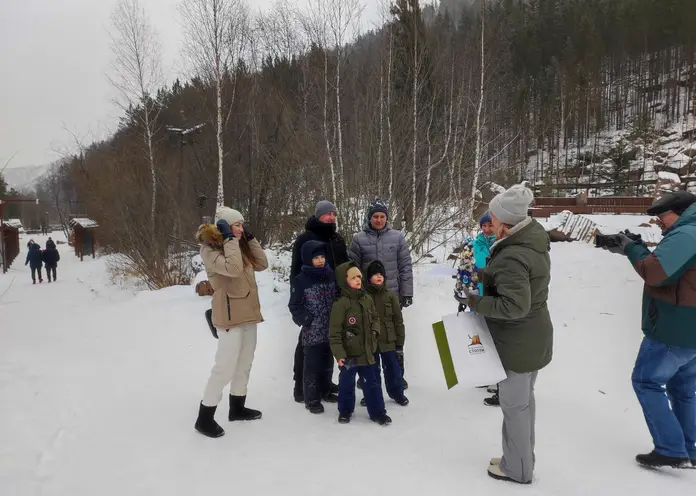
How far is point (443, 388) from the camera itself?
4.68 m

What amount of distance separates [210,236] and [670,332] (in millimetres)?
3328

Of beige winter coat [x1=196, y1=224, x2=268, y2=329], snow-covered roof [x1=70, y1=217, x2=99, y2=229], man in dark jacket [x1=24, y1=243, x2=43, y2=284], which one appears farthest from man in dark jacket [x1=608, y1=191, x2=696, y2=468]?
snow-covered roof [x1=70, y1=217, x2=99, y2=229]

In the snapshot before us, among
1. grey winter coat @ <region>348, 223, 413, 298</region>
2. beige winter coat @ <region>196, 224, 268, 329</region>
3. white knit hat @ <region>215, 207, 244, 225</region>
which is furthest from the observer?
grey winter coat @ <region>348, 223, 413, 298</region>

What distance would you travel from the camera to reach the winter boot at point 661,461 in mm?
2924

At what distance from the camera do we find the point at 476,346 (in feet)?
9.37

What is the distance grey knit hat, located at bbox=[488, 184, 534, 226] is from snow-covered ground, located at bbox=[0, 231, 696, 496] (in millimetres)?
1694

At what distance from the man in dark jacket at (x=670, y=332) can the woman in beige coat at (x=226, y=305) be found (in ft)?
9.10

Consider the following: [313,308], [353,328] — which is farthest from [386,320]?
[313,308]

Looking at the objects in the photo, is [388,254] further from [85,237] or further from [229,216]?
[85,237]

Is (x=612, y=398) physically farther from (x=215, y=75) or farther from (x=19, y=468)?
(x=215, y=75)

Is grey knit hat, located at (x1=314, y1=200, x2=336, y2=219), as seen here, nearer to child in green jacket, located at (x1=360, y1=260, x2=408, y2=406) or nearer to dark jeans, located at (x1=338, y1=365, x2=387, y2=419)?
child in green jacket, located at (x1=360, y1=260, x2=408, y2=406)

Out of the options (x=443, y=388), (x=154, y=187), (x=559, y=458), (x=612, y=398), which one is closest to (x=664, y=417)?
(x=559, y=458)

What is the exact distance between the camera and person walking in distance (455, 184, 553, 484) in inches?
104

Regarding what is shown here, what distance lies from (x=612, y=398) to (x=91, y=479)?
4.55 metres
